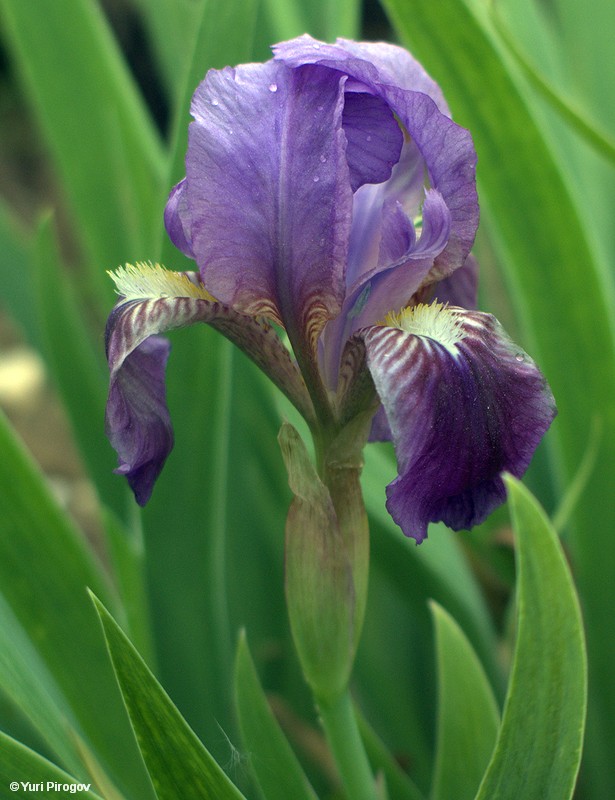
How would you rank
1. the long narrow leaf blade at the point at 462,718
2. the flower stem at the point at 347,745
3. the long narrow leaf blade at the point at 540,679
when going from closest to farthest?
the long narrow leaf blade at the point at 540,679 < the flower stem at the point at 347,745 < the long narrow leaf blade at the point at 462,718

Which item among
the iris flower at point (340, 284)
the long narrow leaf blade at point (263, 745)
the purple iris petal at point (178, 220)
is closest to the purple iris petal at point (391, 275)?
the iris flower at point (340, 284)

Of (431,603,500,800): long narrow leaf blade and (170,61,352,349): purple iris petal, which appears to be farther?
(431,603,500,800): long narrow leaf blade

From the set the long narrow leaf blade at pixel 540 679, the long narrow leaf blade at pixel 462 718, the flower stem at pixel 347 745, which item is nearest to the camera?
the long narrow leaf blade at pixel 540 679

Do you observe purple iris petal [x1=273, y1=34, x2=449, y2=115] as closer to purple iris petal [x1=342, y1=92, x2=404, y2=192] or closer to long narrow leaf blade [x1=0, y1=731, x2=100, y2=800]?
purple iris petal [x1=342, y1=92, x2=404, y2=192]

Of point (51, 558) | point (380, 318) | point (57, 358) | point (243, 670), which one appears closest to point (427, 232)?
point (380, 318)

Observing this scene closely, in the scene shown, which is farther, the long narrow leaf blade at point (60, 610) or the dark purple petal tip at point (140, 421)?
the long narrow leaf blade at point (60, 610)

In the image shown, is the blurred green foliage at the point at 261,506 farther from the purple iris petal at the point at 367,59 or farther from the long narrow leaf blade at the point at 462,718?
the purple iris petal at the point at 367,59

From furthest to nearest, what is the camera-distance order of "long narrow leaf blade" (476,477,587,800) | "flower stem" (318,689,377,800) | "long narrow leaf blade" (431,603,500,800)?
"long narrow leaf blade" (431,603,500,800)
"flower stem" (318,689,377,800)
"long narrow leaf blade" (476,477,587,800)

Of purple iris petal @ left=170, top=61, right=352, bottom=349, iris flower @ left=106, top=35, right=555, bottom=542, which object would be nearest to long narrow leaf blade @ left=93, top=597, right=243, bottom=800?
iris flower @ left=106, top=35, right=555, bottom=542
